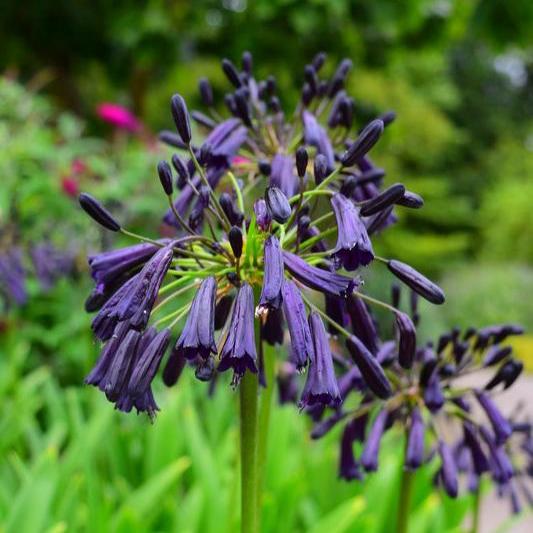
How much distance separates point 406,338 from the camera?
1397mm

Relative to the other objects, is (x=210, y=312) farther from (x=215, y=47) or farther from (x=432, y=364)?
(x=215, y=47)

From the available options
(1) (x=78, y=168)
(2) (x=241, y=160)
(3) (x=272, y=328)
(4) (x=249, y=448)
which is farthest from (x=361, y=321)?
(1) (x=78, y=168)

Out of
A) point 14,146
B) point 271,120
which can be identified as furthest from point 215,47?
point 271,120

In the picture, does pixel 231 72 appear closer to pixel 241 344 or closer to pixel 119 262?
pixel 119 262

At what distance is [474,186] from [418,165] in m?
3.60

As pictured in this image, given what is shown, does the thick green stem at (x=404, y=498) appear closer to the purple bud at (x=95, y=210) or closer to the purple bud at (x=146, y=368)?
the purple bud at (x=146, y=368)

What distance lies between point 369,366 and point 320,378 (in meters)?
0.14

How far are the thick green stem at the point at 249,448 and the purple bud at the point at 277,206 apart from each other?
0.32 meters

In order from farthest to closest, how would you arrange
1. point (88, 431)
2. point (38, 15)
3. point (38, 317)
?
point (38, 15)
point (38, 317)
point (88, 431)

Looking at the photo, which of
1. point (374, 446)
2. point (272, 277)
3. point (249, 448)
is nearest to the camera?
point (272, 277)

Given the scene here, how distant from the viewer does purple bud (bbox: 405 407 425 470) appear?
5.76ft

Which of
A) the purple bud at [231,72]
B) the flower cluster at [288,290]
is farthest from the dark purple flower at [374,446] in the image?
the purple bud at [231,72]

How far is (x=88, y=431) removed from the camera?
314cm

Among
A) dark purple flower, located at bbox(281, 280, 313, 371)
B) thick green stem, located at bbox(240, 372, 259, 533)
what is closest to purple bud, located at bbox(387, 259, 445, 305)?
dark purple flower, located at bbox(281, 280, 313, 371)
